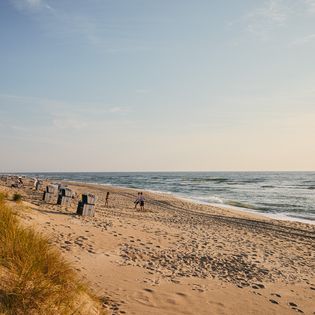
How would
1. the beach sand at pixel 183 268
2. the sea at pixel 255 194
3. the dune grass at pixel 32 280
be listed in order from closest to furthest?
the dune grass at pixel 32 280 < the beach sand at pixel 183 268 < the sea at pixel 255 194

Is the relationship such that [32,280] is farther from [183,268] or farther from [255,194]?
[255,194]

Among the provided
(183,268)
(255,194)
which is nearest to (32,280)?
(183,268)

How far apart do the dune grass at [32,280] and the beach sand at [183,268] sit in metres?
1.02

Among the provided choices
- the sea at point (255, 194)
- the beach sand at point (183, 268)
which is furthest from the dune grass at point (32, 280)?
the sea at point (255, 194)

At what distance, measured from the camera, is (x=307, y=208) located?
29.3 metres

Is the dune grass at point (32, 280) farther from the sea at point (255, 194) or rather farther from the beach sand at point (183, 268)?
the sea at point (255, 194)

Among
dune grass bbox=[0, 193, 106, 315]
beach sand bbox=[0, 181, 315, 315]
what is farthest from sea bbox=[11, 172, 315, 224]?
dune grass bbox=[0, 193, 106, 315]

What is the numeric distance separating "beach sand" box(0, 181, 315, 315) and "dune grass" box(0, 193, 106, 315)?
102cm

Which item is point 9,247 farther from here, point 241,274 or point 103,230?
point 103,230

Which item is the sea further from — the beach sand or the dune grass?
the dune grass

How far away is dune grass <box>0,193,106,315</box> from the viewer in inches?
155

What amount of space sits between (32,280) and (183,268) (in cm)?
472

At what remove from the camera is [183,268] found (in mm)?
8312

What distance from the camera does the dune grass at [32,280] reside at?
3.93m
